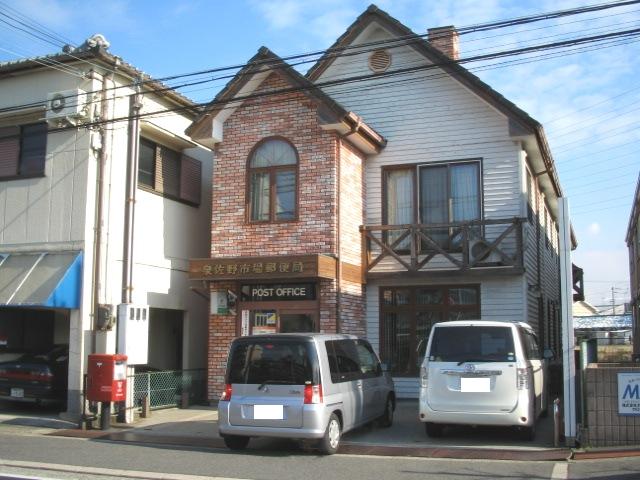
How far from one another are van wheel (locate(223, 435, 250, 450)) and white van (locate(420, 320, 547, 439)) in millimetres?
2642

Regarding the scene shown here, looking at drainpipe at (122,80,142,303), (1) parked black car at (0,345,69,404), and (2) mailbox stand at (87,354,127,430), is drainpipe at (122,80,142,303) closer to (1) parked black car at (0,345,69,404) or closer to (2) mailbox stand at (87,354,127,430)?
(2) mailbox stand at (87,354,127,430)

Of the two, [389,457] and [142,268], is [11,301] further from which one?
[389,457]

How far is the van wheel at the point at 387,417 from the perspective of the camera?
12.2 metres

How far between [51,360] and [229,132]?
20.2ft

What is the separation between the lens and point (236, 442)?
10.2 metres

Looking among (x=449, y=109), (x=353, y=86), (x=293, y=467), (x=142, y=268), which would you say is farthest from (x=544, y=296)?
(x=293, y=467)

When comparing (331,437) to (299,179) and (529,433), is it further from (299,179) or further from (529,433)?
(299,179)

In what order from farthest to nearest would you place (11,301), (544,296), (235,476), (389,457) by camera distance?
(544,296) < (11,301) < (389,457) < (235,476)

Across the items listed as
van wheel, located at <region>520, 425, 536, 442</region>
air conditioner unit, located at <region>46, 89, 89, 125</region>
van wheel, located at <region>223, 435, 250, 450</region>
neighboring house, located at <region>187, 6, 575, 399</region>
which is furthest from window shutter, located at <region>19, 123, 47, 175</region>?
van wheel, located at <region>520, 425, 536, 442</region>

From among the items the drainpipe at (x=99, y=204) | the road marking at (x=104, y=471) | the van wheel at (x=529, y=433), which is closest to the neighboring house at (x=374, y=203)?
the drainpipe at (x=99, y=204)

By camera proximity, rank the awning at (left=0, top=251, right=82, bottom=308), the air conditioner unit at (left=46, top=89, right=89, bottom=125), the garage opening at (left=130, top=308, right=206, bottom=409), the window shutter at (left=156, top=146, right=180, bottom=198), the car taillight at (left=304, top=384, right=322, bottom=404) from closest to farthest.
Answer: the car taillight at (left=304, top=384, right=322, bottom=404), the awning at (left=0, top=251, right=82, bottom=308), the air conditioner unit at (left=46, top=89, right=89, bottom=125), the garage opening at (left=130, top=308, right=206, bottom=409), the window shutter at (left=156, top=146, right=180, bottom=198)

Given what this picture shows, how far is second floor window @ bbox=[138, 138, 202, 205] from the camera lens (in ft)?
54.0

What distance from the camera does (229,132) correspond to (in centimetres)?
1584

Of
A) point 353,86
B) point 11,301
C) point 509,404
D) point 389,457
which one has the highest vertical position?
point 353,86
